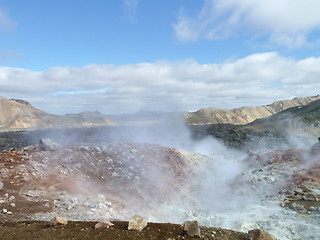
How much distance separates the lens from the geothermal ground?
9922 millimetres

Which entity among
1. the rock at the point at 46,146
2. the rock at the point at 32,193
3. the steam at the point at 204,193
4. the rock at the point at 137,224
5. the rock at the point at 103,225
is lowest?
the steam at the point at 204,193

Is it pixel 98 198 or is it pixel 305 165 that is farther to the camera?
pixel 305 165

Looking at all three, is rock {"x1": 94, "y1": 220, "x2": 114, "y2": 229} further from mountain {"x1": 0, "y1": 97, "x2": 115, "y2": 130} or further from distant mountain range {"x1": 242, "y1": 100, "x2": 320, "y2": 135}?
mountain {"x1": 0, "y1": 97, "x2": 115, "y2": 130}

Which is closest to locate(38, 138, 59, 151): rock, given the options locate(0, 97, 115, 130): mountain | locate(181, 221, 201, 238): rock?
locate(181, 221, 201, 238): rock

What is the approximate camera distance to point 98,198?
14398 millimetres

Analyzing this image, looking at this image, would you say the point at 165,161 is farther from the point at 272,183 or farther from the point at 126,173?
the point at 272,183

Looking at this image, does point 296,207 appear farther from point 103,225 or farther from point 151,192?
point 103,225

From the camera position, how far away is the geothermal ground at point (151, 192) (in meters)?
9.92

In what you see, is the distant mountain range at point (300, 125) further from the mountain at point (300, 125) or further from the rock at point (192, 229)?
the rock at point (192, 229)

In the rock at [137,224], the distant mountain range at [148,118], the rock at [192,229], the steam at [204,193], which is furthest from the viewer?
the distant mountain range at [148,118]

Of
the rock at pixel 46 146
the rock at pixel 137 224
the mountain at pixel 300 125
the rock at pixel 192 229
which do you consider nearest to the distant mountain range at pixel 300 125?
the mountain at pixel 300 125

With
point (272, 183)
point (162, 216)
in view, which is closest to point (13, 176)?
point (162, 216)

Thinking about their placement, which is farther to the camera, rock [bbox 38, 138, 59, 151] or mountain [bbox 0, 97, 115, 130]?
mountain [bbox 0, 97, 115, 130]

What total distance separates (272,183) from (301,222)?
7.26 meters
